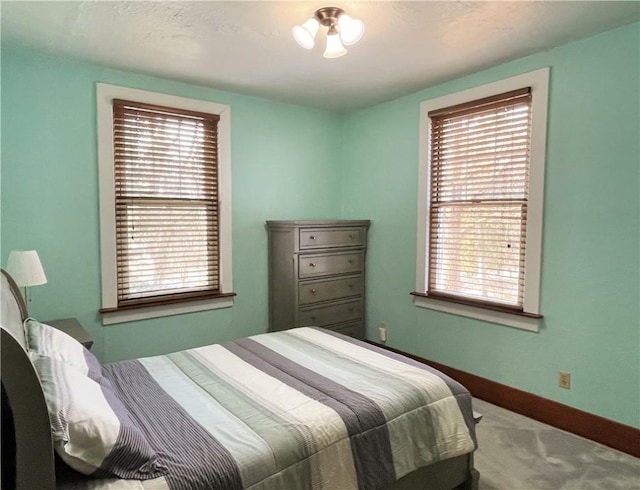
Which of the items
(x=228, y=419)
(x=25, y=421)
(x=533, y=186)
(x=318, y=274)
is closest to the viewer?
(x=25, y=421)

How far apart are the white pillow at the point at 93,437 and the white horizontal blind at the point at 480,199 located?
96.9 inches

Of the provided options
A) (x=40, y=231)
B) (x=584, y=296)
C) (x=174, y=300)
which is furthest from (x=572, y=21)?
(x=40, y=231)

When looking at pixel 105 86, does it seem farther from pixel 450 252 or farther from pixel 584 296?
pixel 584 296

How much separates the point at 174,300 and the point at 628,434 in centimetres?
312

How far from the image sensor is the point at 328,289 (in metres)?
3.63

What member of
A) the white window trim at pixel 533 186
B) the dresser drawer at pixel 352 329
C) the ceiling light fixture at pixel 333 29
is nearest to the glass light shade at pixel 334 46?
the ceiling light fixture at pixel 333 29

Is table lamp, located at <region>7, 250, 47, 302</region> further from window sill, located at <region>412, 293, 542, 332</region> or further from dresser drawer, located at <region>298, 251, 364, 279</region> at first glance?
window sill, located at <region>412, 293, 542, 332</region>

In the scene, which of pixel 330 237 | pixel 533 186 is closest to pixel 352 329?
pixel 330 237

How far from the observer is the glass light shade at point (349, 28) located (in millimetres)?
1934

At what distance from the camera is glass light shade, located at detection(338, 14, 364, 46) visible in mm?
1934

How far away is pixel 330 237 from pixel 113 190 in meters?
1.78

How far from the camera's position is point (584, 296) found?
245 cm

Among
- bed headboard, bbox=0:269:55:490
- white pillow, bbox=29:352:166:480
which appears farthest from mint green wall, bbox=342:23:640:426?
bed headboard, bbox=0:269:55:490

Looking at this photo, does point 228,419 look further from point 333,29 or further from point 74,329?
point 333,29
